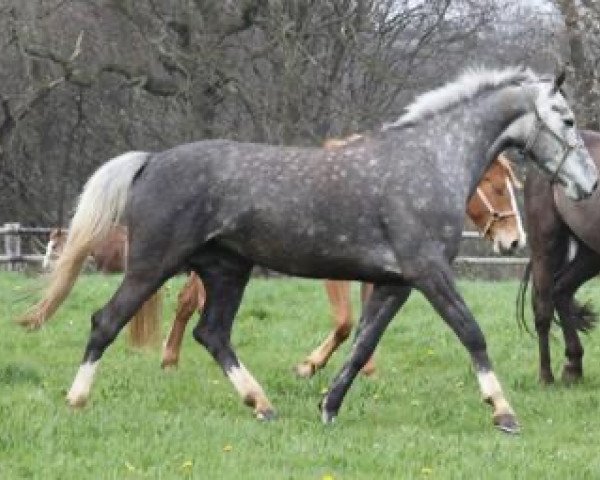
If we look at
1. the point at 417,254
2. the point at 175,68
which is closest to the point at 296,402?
the point at 417,254

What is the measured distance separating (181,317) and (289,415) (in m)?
2.65

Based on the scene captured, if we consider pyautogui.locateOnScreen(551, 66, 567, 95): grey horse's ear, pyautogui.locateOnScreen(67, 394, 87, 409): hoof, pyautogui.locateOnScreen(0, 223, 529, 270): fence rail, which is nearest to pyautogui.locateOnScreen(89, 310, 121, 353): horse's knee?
pyautogui.locateOnScreen(67, 394, 87, 409): hoof

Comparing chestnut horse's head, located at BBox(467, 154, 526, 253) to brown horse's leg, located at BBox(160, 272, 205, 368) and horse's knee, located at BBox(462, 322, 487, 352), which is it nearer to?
horse's knee, located at BBox(462, 322, 487, 352)

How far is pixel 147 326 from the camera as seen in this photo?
10383 millimetres

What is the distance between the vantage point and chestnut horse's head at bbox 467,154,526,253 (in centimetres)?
961

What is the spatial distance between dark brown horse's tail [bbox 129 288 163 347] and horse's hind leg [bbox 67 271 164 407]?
2.43 meters

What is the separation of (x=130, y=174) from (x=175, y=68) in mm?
19105

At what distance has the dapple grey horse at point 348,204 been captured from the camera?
24.8 ft

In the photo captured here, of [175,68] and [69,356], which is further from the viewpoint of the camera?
[175,68]

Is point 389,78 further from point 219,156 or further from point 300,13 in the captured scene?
point 219,156

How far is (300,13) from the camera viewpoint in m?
27.2

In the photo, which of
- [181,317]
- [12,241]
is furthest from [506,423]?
[12,241]

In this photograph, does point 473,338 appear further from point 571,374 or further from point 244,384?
point 571,374

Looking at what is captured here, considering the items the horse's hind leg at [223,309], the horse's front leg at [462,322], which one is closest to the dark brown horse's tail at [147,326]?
the horse's hind leg at [223,309]
